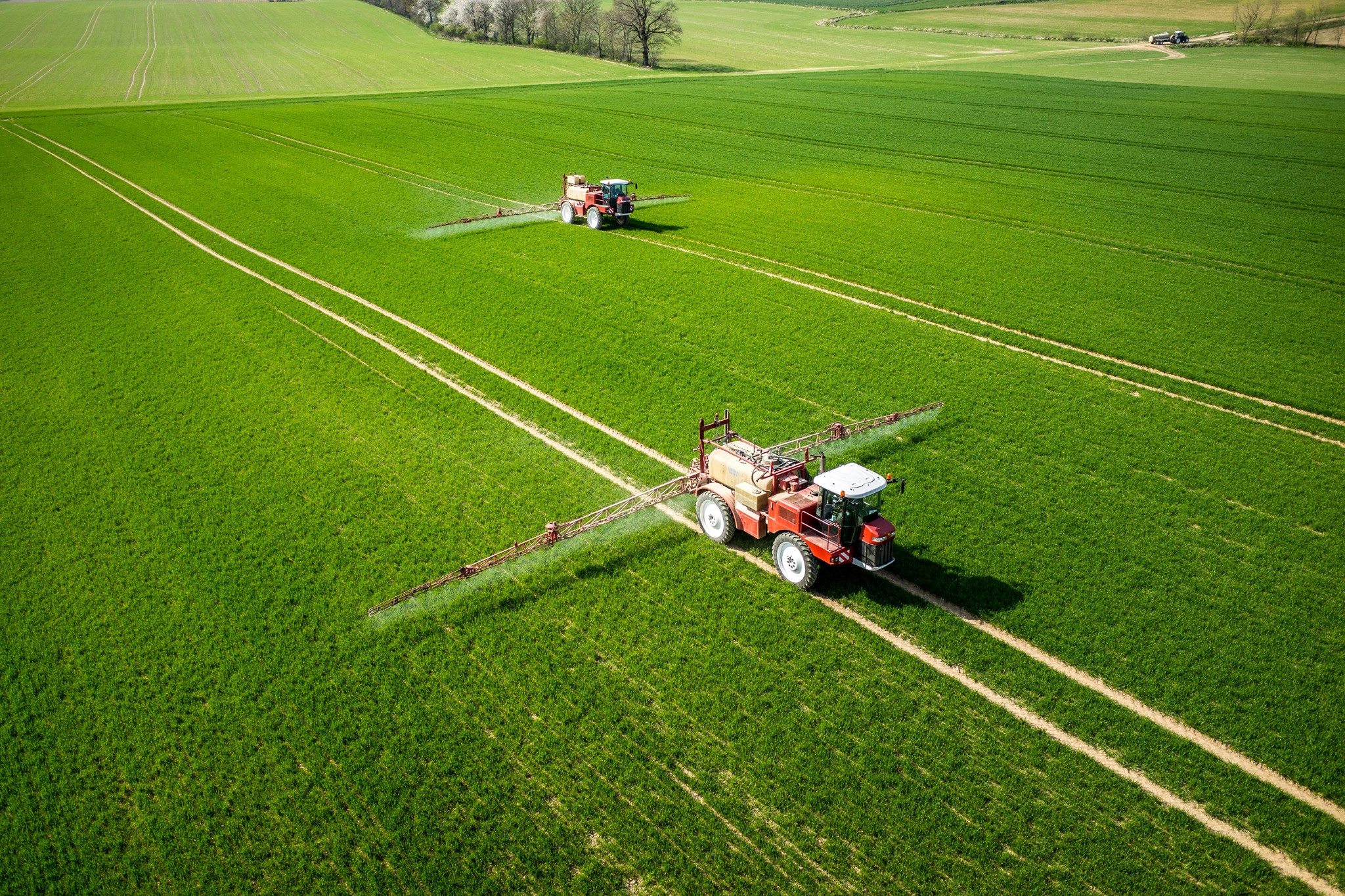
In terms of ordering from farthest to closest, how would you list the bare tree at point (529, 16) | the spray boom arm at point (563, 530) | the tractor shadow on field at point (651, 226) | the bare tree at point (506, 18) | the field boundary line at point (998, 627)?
1. the bare tree at point (529, 16)
2. the bare tree at point (506, 18)
3. the tractor shadow on field at point (651, 226)
4. the spray boom arm at point (563, 530)
5. the field boundary line at point (998, 627)

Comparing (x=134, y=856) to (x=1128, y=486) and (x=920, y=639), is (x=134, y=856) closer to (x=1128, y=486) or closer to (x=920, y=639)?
(x=920, y=639)

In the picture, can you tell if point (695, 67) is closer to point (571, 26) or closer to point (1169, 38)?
point (571, 26)

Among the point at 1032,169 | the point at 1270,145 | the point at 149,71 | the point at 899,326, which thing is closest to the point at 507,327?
the point at 899,326

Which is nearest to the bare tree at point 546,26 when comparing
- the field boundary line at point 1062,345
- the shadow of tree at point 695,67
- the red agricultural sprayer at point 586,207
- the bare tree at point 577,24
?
the bare tree at point 577,24

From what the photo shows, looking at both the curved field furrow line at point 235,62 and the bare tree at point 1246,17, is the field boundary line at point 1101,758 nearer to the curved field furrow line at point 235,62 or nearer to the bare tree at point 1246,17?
the curved field furrow line at point 235,62

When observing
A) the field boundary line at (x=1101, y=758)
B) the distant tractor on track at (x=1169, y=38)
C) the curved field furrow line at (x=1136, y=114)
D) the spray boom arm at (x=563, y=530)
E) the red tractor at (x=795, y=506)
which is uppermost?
the distant tractor on track at (x=1169, y=38)

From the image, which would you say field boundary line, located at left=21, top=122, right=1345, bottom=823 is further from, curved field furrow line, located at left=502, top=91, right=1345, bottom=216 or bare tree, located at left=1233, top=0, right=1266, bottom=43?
bare tree, located at left=1233, top=0, right=1266, bottom=43

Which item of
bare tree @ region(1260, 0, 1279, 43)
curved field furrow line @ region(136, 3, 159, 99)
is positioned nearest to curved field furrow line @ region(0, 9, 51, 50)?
curved field furrow line @ region(136, 3, 159, 99)
